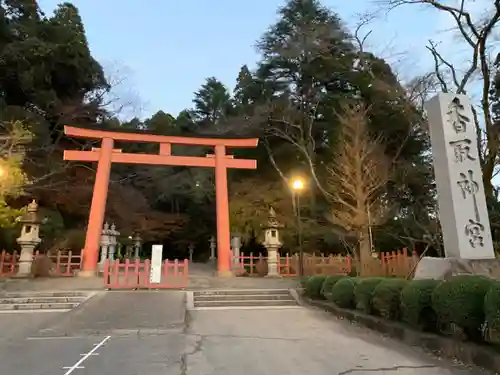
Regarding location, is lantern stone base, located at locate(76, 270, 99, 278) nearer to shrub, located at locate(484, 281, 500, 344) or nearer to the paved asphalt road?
the paved asphalt road

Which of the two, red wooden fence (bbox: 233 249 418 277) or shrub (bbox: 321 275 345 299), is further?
red wooden fence (bbox: 233 249 418 277)

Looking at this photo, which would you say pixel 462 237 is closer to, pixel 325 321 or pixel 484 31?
pixel 325 321

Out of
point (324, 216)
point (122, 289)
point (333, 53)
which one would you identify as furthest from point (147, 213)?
point (333, 53)

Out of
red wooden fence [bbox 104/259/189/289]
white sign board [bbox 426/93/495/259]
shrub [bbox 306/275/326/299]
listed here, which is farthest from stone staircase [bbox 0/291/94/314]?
white sign board [bbox 426/93/495/259]

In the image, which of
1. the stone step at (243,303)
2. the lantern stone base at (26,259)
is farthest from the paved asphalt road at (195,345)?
the lantern stone base at (26,259)

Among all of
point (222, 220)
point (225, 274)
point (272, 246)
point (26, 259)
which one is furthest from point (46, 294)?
point (272, 246)

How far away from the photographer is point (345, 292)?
8.50 meters

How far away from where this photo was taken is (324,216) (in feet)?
74.5

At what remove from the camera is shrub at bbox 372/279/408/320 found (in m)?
6.42

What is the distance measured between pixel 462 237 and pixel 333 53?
20657mm

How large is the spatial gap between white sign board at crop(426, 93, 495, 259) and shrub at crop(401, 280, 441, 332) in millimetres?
1791

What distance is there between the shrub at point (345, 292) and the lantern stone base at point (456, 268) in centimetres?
154

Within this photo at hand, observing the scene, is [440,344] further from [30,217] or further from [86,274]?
[30,217]

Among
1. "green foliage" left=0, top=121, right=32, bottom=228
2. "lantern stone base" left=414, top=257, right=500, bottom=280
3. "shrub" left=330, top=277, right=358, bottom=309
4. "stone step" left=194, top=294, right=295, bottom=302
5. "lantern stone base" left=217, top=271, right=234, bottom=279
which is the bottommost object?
"stone step" left=194, top=294, right=295, bottom=302
